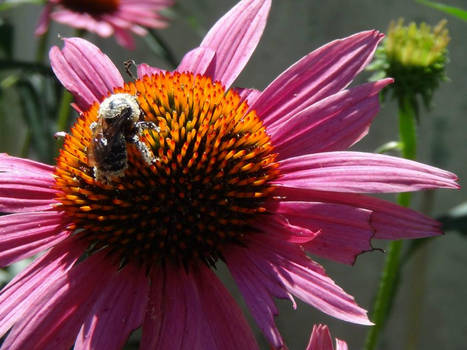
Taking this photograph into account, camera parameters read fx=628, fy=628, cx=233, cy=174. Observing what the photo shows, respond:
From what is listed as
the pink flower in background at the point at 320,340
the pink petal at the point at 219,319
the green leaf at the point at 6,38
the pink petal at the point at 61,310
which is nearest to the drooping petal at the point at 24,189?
the pink petal at the point at 61,310

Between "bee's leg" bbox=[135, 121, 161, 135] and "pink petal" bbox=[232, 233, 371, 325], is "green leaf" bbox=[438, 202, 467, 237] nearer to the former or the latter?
"pink petal" bbox=[232, 233, 371, 325]

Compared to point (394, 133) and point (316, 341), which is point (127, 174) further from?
point (394, 133)

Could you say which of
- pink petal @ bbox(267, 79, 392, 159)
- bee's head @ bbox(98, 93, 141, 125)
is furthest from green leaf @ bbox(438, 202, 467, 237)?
bee's head @ bbox(98, 93, 141, 125)

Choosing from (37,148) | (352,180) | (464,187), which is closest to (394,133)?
(464,187)

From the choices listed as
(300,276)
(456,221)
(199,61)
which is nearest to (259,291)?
(300,276)

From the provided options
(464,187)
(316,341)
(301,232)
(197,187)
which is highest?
(197,187)

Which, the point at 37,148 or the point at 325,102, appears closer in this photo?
the point at 325,102

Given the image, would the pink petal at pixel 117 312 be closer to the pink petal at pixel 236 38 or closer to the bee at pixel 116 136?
the bee at pixel 116 136

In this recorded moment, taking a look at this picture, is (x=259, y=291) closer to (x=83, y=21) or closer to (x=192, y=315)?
(x=192, y=315)
